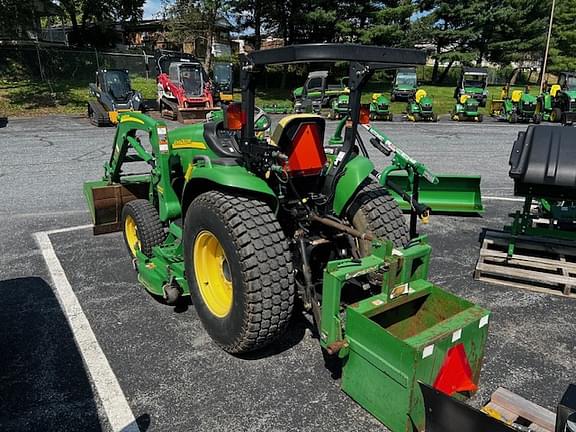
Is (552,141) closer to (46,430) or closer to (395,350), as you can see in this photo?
(395,350)

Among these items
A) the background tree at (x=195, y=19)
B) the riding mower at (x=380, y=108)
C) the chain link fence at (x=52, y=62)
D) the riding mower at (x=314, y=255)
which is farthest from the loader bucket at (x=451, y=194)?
the background tree at (x=195, y=19)

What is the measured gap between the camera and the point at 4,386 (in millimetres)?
3111

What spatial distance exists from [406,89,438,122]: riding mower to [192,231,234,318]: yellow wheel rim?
→ 56.3ft

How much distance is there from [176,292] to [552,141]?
3.72 metres

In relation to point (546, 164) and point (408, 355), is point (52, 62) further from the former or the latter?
point (408, 355)

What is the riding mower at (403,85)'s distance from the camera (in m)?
25.7

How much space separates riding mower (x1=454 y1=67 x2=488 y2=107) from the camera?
23.5m

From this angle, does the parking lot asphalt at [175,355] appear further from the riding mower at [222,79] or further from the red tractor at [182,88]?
the riding mower at [222,79]

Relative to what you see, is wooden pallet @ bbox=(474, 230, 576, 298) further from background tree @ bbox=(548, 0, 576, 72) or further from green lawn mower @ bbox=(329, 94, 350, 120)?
background tree @ bbox=(548, 0, 576, 72)

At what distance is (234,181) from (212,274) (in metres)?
0.83

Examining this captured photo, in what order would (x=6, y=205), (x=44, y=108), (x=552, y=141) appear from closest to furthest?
(x=552, y=141)
(x=6, y=205)
(x=44, y=108)

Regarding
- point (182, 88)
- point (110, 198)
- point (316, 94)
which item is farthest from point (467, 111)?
point (110, 198)

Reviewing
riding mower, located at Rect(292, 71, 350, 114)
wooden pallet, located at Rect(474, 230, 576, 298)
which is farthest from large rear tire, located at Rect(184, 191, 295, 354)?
wooden pallet, located at Rect(474, 230, 576, 298)

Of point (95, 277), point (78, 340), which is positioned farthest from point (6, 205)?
point (78, 340)
